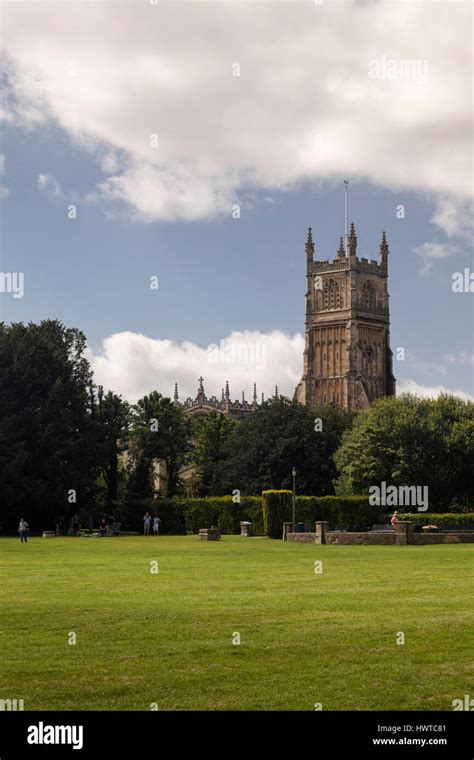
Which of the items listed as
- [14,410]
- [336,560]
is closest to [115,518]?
[14,410]

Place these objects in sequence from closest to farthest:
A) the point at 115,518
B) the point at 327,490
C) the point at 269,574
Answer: the point at 269,574 → the point at 115,518 → the point at 327,490

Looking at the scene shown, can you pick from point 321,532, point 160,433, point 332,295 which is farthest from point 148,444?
point 332,295

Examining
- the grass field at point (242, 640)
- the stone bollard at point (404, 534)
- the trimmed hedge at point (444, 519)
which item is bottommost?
the grass field at point (242, 640)

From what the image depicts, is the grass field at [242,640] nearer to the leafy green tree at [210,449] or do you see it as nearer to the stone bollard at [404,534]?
the stone bollard at [404,534]

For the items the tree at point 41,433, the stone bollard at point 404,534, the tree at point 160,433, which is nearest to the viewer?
the stone bollard at point 404,534

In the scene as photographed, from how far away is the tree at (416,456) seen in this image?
274 feet

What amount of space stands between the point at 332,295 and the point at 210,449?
64587 mm

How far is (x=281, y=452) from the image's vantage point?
96.8 metres

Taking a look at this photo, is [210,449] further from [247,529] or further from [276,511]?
[276,511]

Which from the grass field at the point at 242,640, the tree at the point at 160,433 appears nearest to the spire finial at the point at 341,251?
the tree at the point at 160,433
